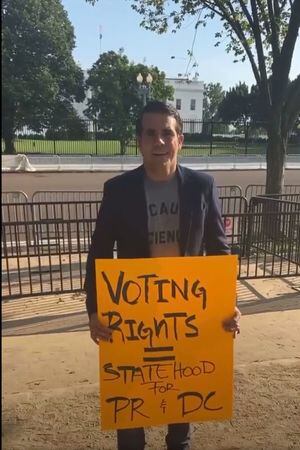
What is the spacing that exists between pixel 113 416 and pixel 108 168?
83.4 feet

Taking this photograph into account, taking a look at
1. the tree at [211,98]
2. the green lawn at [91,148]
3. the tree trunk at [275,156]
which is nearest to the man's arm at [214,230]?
the tree trunk at [275,156]

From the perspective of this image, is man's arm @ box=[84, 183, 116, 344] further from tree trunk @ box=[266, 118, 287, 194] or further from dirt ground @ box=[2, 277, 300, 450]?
tree trunk @ box=[266, 118, 287, 194]

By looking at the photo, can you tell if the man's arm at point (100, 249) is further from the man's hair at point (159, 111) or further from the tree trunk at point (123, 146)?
the tree trunk at point (123, 146)

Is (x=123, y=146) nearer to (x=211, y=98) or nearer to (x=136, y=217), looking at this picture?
(x=136, y=217)

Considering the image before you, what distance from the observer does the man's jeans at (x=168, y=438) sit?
8.11 feet

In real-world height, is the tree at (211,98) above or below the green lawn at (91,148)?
above

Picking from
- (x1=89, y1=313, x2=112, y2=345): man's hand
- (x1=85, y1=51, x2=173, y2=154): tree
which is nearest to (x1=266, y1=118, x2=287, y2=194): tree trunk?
(x1=89, y1=313, x2=112, y2=345): man's hand

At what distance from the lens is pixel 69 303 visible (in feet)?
18.5

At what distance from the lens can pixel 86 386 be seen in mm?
3467

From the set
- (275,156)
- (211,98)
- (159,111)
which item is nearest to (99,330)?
(159,111)

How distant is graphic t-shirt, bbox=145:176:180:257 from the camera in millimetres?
2279

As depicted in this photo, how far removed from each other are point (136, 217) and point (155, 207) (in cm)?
11

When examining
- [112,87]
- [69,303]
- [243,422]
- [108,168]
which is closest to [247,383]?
[243,422]

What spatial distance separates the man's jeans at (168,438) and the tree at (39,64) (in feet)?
127
